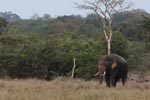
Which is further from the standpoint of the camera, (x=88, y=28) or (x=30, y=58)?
(x=88, y=28)

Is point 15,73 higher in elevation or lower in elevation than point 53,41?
lower

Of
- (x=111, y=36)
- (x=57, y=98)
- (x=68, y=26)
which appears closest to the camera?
(x=57, y=98)

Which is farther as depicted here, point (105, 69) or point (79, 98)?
point (105, 69)

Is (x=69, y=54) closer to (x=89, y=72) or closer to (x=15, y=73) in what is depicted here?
(x=89, y=72)

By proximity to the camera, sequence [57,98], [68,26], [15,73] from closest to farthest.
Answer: [57,98] → [15,73] → [68,26]

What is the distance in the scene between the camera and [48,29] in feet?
183

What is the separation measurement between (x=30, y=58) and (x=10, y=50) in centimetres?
158

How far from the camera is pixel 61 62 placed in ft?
90.1

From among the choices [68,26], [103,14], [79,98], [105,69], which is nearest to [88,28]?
[68,26]

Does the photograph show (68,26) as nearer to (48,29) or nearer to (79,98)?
(48,29)

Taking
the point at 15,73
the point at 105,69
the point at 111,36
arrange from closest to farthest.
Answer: the point at 105,69 < the point at 15,73 < the point at 111,36

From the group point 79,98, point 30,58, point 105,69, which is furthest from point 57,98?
Answer: point 30,58

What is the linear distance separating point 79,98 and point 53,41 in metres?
18.2

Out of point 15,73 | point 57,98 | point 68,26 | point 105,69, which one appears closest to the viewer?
point 57,98
